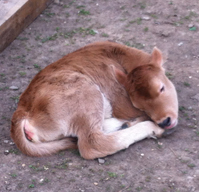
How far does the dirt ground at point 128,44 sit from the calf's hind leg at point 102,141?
0.34 ft

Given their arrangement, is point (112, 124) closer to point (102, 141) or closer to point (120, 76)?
point (102, 141)

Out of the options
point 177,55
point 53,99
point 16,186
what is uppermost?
point 53,99

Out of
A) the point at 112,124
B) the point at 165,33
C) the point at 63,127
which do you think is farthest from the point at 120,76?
the point at 165,33

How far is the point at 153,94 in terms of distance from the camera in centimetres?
507

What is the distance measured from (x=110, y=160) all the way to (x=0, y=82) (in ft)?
9.54

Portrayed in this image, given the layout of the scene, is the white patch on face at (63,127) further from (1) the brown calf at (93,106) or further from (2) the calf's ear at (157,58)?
(2) the calf's ear at (157,58)

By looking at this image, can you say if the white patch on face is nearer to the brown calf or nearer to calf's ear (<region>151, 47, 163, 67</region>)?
the brown calf

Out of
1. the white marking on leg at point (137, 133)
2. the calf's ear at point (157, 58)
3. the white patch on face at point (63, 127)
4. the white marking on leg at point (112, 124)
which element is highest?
the calf's ear at point (157, 58)

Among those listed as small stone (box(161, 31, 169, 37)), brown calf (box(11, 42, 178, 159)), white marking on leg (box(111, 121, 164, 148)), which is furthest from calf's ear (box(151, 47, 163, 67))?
small stone (box(161, 31, 169, 37))

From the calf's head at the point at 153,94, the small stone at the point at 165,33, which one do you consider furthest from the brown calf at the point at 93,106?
the small stone at the point at 165,33

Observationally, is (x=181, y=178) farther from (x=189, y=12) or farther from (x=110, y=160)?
(x=189, y=12)

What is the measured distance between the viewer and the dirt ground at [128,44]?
444 cm

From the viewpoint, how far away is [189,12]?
8.36 meters

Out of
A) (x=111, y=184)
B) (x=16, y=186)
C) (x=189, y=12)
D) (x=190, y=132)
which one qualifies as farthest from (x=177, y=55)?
(x=16, y=186)
